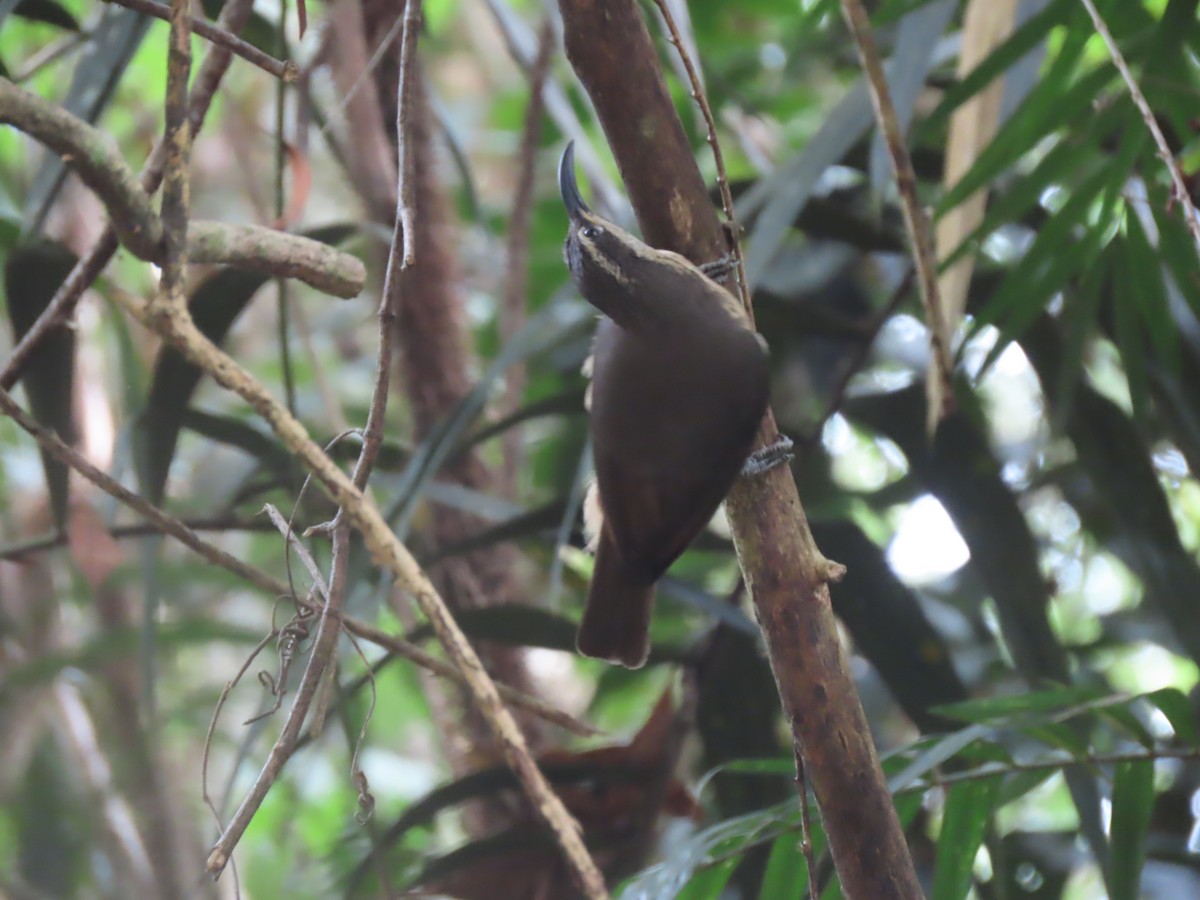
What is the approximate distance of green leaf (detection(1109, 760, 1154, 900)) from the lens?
119cm

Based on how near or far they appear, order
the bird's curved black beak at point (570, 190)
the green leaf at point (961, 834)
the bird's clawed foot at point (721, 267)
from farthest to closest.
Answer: the bird's curved black beak at point (570, 190) → the green leaf at point (961, 834) → the bird's clawed foot at point (721, 267)

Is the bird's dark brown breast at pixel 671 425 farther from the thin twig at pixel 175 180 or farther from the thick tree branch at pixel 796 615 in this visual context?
the thin twig at pixel 175 180

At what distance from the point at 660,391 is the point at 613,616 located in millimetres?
319

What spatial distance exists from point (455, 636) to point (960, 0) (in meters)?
1.44

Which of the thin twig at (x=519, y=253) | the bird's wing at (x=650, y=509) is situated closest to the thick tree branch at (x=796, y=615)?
the bird's wing at (x=650, y=509)

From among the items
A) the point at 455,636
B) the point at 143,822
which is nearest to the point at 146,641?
the point at 455,636

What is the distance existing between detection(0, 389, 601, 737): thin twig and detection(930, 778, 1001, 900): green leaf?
0.39 meters

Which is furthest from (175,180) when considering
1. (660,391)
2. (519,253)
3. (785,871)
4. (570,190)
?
(519,253)

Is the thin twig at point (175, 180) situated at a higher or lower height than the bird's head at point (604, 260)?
lower

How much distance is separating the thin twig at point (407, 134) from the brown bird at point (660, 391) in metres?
0.26

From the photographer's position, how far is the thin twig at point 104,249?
0.91 metres

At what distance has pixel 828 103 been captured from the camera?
327 centimetres

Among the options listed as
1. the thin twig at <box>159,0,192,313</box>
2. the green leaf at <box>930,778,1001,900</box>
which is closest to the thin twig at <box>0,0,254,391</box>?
the thin twig at <box>159,0,192,313</box>

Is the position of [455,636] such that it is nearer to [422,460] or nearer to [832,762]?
[832,762]
